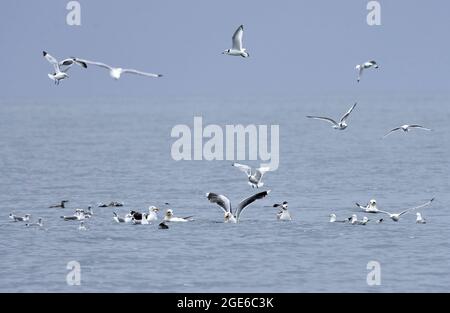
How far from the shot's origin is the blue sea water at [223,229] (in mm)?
35188

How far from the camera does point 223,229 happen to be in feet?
140

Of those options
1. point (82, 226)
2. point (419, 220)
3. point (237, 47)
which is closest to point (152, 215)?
point (82, 226)

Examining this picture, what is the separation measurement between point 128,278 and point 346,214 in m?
12.7

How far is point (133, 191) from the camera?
181 feet

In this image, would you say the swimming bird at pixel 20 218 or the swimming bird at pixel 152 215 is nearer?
the swimming bird at pixel 152 215

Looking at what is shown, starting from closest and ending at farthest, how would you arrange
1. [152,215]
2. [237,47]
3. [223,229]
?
[223,229]
[237,47]
[152,215]

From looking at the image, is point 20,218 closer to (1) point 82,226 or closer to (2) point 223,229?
(1) point 82,226

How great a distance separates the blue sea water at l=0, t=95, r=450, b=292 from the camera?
35.2 metres

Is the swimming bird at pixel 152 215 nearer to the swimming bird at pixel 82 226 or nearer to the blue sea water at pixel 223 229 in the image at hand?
the blue sea water at pixel 223 229

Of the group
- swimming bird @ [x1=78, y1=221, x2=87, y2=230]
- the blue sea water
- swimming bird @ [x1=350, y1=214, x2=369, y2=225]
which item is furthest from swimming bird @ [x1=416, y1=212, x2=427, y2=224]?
swimming bird @ [x1=78, y1=221, x2=87, y2=230]

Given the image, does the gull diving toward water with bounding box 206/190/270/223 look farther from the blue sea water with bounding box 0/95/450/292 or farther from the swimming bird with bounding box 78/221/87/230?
the swimming bird with bounding box 78/221/87/230

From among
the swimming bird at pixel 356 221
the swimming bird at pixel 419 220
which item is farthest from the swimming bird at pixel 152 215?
the swimming bird at pixel 419 220

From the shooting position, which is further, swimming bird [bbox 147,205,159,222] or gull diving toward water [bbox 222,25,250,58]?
swimming bird [bbox 147,205,159,222]
